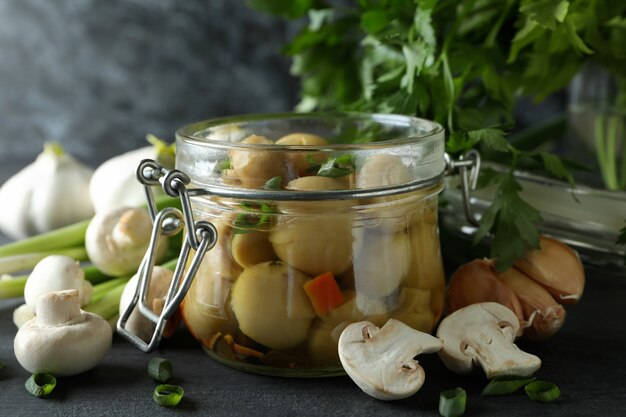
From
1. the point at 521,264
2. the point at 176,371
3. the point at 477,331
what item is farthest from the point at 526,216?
the point at 176,371

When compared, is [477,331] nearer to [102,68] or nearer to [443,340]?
[443,340]

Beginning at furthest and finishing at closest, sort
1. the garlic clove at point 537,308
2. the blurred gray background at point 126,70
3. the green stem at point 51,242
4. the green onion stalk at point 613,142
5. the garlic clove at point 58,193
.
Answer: the blurred gray background at point 126,70 → the green onion stalk at point 613,142 → the garlic clove at point 58,193 → the green stem at point 51,242 → the garlic clove at point 537,308

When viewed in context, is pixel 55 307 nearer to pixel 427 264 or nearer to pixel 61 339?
pixel 61 339

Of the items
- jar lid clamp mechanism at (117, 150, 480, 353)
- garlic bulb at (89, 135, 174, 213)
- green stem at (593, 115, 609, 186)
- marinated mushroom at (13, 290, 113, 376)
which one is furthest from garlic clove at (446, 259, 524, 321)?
green stem at (593, 115, 609, 186)

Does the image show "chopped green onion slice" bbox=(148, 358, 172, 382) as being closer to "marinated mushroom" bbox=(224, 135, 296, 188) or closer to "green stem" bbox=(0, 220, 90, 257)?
"marinated mushroom" bbox=(224, 135, 296, 188)

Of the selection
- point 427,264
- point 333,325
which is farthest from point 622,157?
point 333,325

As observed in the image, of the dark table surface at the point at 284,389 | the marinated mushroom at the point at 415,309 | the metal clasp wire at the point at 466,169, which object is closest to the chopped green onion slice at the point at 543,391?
the dark table surface at the point at 284,389

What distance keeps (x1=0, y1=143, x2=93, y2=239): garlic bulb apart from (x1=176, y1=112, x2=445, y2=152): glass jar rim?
41 cm

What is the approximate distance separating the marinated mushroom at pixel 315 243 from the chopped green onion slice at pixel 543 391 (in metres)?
0.19

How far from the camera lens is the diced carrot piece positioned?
27.3 inches

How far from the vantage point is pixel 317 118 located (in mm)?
930

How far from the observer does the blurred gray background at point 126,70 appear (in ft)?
5.76

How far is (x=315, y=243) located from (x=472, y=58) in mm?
403

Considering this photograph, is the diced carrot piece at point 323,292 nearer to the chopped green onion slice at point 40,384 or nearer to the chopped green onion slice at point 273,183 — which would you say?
the chopped green onion slice at point 273,183
